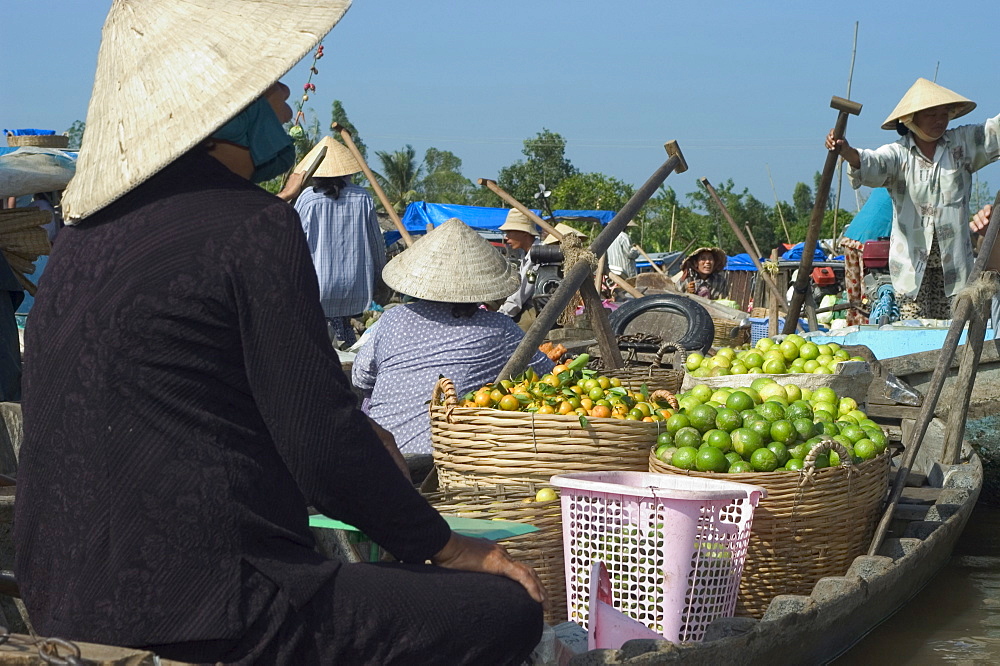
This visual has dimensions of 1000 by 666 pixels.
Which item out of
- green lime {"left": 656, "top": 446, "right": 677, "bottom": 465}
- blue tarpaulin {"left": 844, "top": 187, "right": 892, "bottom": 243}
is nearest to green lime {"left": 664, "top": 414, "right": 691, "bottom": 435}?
green lime {"left": 656, "top": 446, "right": 677, "bottom": 465}

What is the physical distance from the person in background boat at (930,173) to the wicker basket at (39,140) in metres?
4.68

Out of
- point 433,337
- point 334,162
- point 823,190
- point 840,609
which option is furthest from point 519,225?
point 840,609

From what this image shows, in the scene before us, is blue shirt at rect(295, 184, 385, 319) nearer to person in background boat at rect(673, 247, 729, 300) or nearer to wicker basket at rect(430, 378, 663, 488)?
wicker basket at rect(430, 378, 663, 488)

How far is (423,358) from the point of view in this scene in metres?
4.54

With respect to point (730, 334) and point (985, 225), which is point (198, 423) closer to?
point (985, 225)

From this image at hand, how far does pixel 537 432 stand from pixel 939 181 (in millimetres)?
→ 4082

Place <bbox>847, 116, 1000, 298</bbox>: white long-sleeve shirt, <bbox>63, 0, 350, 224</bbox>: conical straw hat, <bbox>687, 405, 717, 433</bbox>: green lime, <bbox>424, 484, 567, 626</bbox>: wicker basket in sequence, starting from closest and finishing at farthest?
1. <bbox>63, 0, 350, 224</bbox>: conical straw hat
2. <bbox>424, 484, 567, 626</bbox>: wicker basket
3. <bbox>687, 405, 717, 433</bbox>: green lime
4. <bbox>847, 116, 1000, 298</bbox>: white long-sleeve shirt

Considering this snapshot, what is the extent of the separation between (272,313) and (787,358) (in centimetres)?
371

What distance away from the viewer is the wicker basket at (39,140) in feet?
21.3

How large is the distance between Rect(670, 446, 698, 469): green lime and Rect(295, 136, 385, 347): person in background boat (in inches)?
179

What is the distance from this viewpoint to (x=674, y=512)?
294 centimetres

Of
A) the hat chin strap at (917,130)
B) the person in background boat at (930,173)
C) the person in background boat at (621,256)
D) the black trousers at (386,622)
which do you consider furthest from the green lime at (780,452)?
the person in background boat at (621,256)

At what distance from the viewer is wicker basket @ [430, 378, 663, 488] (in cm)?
344

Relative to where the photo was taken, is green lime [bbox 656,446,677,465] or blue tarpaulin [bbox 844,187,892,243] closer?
green lime [bbox 656,446,677,465]
